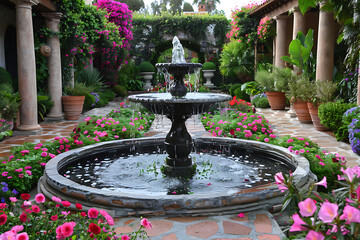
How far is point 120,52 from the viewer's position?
16.4m

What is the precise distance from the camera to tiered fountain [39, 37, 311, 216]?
3193 mm

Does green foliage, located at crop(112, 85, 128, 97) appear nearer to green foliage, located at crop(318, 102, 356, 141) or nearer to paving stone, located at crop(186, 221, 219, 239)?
green foliage, located at crop(318, 102, 356, 141)

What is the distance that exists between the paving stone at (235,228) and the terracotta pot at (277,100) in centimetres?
996

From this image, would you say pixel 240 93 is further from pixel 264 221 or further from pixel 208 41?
pixel 264 221

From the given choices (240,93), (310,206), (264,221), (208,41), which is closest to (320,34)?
(240,93)

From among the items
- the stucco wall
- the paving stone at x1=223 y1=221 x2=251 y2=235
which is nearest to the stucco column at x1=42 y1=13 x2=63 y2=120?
the stucco wall

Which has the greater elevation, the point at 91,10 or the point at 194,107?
the point at 91,10

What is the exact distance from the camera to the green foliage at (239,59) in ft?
55.6

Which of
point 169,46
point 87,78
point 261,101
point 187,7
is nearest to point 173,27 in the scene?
point 169,46

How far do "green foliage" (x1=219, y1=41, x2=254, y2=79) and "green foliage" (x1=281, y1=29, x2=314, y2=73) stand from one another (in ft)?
18.3

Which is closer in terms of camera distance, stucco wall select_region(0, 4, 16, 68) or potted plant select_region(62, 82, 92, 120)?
stucco wall select_region(0, 4, 16, 68)

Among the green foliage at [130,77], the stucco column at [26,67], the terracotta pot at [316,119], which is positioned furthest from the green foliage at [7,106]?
the green foliage at [130,77]

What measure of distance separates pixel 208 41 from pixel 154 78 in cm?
429

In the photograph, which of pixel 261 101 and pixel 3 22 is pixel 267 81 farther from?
pixel 3 22
